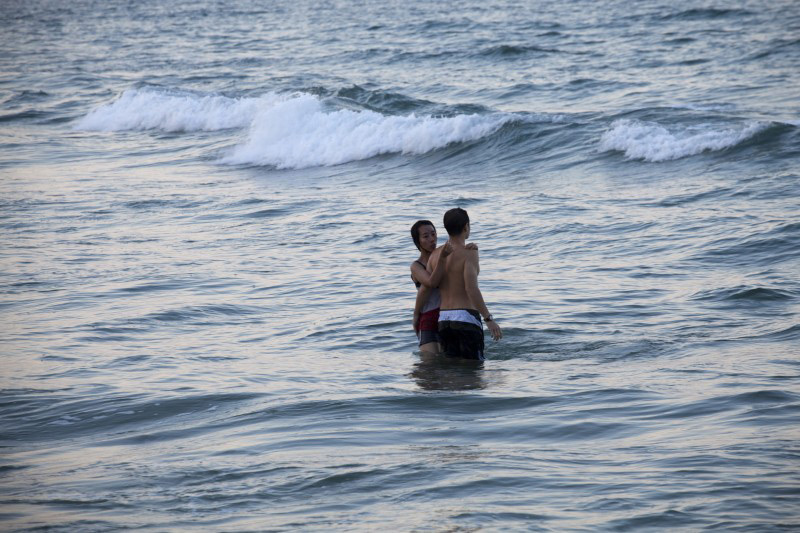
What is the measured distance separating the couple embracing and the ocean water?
0.66 feet

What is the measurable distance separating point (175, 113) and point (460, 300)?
1835 centimetres

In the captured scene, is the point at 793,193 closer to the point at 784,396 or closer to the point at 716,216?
the point at 716,216

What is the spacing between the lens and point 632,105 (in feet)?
66.7

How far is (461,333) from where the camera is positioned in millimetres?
7938

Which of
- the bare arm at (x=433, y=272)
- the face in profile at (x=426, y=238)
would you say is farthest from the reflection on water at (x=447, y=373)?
the face in profile at (x=426, y=238)

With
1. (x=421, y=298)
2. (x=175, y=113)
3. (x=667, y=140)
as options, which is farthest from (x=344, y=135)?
(x=421, y=298)

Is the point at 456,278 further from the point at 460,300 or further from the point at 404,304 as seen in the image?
the point at 404,304

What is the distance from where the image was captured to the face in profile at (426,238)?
787 cm

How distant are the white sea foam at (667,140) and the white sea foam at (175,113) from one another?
9.65 meters

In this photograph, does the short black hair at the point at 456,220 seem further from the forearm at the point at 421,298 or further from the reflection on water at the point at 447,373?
the reflection on water at the point at 447,373

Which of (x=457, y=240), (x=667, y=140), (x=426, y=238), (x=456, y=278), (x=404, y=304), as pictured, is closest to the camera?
(x=457, y=240)

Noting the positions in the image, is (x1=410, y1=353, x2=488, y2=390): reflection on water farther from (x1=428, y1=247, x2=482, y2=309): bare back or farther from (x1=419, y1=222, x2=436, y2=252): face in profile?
(x1=419, y1=222, x2=436, y2=252): face in profile

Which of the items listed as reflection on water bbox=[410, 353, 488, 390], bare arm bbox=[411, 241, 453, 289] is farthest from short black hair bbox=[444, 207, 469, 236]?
reflection on water bbox=[410, 353, 488, 390]

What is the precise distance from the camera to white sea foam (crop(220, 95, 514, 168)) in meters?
19.4
